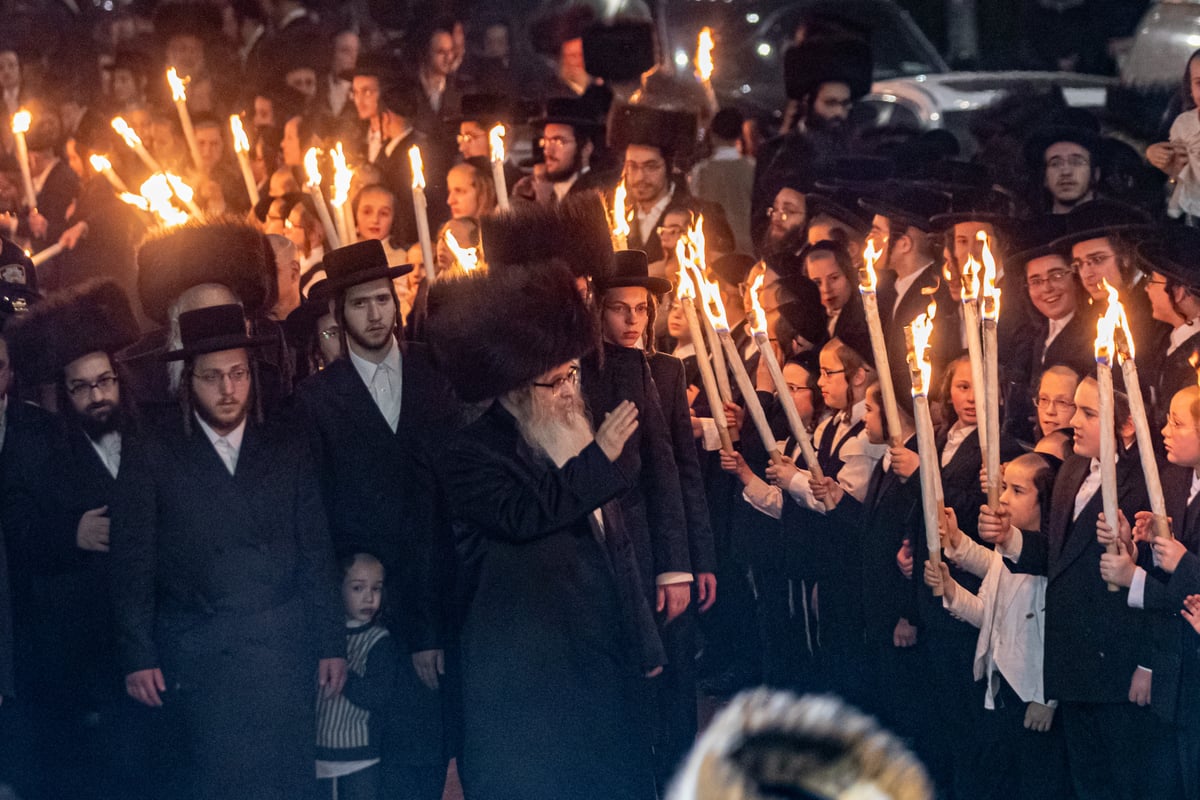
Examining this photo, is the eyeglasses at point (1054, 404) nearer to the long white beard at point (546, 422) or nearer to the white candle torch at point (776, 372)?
the white candle torch at point (776, 372)

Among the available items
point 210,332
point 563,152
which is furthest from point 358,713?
point 563,152

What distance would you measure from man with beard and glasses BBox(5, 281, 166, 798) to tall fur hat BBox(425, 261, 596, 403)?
60.9 inches

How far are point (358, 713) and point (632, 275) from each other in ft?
6.03

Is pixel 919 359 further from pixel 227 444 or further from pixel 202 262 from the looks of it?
pixel 202 262

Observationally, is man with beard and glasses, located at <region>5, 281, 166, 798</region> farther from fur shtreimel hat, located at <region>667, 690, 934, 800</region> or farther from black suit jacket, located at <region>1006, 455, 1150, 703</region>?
fur shtreimel hat, located at <region>667, 690, 934, 800</region>

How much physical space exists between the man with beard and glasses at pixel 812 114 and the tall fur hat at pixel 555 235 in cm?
329

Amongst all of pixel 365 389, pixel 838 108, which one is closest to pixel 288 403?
pixel 365 389

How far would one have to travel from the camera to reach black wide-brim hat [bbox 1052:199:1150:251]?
7.10m

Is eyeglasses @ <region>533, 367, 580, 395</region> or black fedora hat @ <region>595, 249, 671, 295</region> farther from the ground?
black fedora hat @ <region>595, 249, 671, 295</region>

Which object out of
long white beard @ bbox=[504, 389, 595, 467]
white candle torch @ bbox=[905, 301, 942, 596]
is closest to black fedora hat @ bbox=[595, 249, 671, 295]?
long white beard @ bbox=[504, 389, 595, 467]

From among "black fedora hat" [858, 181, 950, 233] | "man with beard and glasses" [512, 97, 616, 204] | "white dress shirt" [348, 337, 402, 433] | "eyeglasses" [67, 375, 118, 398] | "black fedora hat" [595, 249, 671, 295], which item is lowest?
"white dress shirt" [348, 337, 402, 433]

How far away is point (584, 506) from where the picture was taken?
208 inches

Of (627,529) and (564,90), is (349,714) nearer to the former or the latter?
(627,529)

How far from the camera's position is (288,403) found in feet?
20.4
